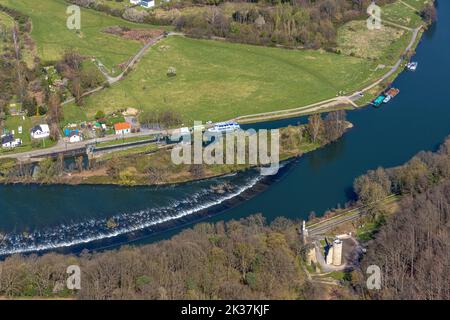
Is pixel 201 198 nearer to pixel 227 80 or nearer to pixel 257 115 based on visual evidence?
pixel 257 115

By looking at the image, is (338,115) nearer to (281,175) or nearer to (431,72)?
(281,175)

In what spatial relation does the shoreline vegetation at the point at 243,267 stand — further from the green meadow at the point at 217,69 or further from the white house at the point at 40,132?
the green meadow at the point at 217,69

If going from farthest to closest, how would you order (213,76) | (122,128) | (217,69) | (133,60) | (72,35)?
(72,35) < (133,60) < (217,69) < (213,76) < (122,128)

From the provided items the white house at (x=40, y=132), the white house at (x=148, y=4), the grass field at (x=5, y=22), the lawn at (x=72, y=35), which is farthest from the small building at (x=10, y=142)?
the white house at (x=148, y=4)

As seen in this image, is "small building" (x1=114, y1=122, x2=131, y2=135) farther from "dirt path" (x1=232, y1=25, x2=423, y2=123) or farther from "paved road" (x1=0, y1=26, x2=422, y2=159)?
"dirt path" (x1=232, y1=25, x2=423, y2=123)

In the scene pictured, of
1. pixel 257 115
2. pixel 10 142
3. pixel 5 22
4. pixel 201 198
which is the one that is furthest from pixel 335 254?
pixel 5 22

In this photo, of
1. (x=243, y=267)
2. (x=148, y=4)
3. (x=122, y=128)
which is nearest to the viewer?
(x=243, y=267)
